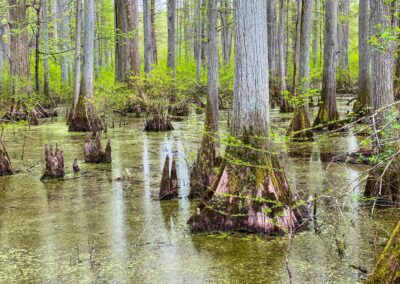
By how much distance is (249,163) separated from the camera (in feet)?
13.0

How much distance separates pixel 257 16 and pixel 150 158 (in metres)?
3.66

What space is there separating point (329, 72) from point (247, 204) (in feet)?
21.9

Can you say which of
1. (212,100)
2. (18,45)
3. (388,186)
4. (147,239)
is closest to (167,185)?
(147,239)

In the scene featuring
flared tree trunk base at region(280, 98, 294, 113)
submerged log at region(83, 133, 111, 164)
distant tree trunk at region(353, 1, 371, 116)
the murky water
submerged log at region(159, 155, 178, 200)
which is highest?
distant tree trunk at region(353, 1, 371, 116)

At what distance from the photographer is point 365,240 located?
12.3 ft

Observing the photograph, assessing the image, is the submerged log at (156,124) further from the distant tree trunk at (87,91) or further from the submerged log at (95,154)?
the submerged log at (95,154)

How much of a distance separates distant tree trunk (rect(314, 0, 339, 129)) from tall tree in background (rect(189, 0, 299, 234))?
5595 millimetres

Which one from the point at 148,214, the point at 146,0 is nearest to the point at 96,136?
the point at 148,214

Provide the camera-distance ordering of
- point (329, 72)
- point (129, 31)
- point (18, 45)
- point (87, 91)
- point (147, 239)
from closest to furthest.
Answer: point (147, 239) → point (329, 72) → point (87, 91) → point (18, 45) → point (129, 31)

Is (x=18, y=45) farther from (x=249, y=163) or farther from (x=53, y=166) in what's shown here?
(x=249, y=163)

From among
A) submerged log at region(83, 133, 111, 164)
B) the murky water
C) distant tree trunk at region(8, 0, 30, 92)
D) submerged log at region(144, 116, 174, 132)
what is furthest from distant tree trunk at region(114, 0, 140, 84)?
the murky water

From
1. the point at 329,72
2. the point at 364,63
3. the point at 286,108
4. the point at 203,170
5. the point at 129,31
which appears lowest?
the point at 203,170

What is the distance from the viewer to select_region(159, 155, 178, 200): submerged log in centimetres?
503

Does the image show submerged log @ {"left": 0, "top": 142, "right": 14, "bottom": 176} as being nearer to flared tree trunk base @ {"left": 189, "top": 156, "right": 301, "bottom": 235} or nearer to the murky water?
the murky water
